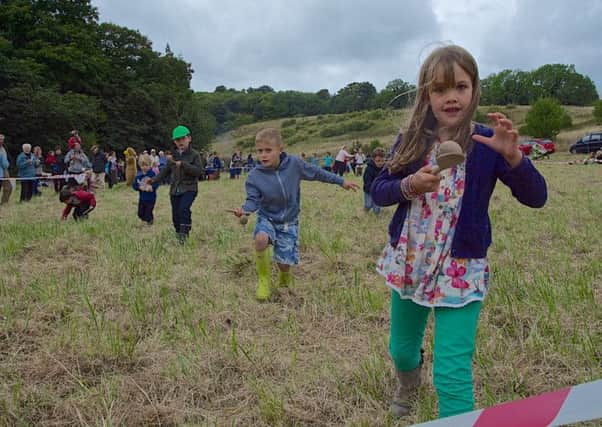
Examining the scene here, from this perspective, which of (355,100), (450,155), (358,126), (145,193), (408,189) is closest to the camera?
(450,155)

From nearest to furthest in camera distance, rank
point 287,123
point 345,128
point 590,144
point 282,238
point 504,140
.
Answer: point 504,140
point 282,238
point 590,144
point 345,128
point 287,123

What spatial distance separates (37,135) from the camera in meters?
30.9

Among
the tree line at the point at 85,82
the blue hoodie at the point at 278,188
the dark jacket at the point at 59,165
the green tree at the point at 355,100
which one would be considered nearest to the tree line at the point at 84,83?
the tree line at the point at 85,82

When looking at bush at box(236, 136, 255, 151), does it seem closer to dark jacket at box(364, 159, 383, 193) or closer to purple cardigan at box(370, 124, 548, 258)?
dark jacket at box(364, 159, 383, 193)

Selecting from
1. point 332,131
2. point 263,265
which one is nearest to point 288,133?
point 332,131

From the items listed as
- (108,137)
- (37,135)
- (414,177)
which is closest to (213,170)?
(37,135)

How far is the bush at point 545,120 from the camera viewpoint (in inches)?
2149

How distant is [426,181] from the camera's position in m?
1.81

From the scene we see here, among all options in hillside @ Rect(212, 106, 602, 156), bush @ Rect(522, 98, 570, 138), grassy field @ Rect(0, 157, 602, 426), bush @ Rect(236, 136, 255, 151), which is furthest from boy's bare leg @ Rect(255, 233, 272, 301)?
bush @ Rect(236, 136, 255, 151)

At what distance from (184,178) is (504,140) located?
18.6 ft

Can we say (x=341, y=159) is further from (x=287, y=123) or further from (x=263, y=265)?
(x=287, y=123)

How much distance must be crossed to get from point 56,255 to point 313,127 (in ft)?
232

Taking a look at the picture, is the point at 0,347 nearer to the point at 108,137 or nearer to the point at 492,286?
the point at 492,286

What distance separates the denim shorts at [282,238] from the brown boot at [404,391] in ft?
7.25
